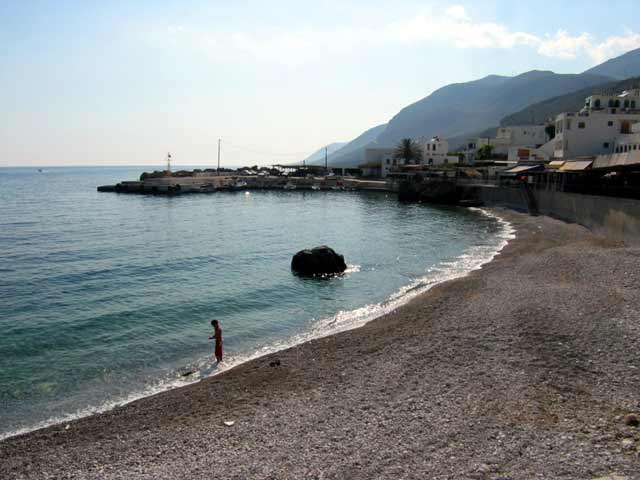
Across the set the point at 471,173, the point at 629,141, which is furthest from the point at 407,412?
the point at 471,173

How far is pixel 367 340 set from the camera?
17328mm

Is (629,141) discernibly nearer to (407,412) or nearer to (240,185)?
(407,412)

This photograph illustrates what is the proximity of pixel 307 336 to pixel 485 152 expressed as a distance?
8834 cm

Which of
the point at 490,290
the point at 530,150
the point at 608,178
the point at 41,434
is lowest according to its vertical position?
the point at 41,434

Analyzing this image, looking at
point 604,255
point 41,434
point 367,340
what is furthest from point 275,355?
point 604,255

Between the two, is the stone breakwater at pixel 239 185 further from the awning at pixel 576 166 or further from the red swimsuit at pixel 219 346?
the red swimsuit at pixel 219 346

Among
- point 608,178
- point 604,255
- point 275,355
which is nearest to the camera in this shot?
point 275,355

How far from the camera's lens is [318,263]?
97.1 feet

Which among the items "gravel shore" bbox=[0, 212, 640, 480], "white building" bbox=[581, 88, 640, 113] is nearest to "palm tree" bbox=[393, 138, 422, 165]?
"white building" bbox=[581, 88, 640, 113]

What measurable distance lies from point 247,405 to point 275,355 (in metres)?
4.11

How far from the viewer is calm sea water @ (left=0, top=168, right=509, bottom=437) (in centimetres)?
1592

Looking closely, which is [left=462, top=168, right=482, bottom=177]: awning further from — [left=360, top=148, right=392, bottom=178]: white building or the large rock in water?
the large rock in water

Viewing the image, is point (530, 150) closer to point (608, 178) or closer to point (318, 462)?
point (608, 178)

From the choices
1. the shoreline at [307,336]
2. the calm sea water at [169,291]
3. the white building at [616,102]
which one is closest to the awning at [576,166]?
the calm sea water at [169,291]
